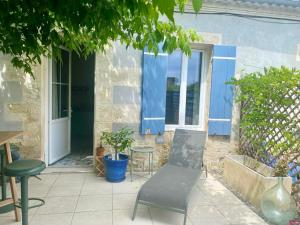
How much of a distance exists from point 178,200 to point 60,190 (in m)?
1.94

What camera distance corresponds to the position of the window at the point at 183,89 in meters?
4.87

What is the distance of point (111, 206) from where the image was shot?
10.7ft

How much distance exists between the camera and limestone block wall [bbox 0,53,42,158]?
422 centimetres

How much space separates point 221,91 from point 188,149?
1.39 meters

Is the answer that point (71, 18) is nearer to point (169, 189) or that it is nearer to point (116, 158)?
point (169, 189)

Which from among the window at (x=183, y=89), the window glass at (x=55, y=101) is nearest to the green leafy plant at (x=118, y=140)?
the window at (x=183, y=89)

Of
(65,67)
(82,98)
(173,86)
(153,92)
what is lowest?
(82,98)

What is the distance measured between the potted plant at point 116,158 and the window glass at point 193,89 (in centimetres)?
144

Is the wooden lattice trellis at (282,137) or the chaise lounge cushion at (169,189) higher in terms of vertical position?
the wooden lattice trellis at (282,137)

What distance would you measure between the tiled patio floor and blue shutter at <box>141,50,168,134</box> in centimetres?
105

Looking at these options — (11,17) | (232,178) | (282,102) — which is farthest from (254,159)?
(11,17)

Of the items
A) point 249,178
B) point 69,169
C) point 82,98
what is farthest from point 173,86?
point 82,98

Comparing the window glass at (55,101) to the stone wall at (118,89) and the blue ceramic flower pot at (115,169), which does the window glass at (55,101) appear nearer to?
the stone wall at (118,89)

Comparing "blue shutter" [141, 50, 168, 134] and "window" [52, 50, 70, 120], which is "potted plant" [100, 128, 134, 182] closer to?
"blue shutter" [141, 50, 168, 134]
